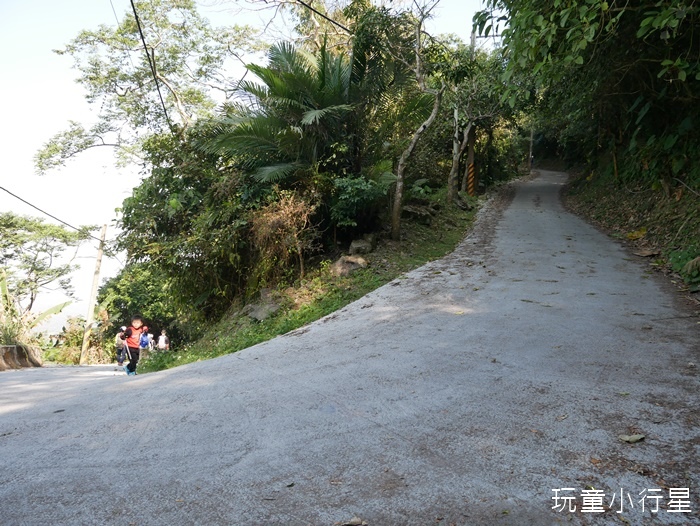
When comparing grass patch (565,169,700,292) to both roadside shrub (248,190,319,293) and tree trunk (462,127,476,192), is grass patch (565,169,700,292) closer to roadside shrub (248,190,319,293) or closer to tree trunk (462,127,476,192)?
tree trunk (462,127,476,192)

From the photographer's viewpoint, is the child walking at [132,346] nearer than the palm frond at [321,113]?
No

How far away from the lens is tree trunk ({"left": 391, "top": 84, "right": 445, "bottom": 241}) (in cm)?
977

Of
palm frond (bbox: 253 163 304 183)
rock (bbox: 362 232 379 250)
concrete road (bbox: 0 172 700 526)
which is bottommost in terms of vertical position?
concrete road (bbox: 0 172 700 526)

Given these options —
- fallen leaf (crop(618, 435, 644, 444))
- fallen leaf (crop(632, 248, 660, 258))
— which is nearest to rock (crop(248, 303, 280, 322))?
fallen leaf (crop(618, 435, 644, 444))

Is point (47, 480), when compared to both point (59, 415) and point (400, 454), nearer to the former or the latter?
point (59, 415)

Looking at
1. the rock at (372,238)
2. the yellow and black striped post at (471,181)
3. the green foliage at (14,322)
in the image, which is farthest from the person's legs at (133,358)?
the yellow and black striped post at (471,181)

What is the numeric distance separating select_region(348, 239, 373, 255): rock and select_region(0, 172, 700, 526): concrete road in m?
3.70

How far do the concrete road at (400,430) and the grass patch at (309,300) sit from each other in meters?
1.79

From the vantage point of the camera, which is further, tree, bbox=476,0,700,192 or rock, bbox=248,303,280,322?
rock, bbox=248,303,280,322

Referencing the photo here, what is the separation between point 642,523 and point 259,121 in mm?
9065

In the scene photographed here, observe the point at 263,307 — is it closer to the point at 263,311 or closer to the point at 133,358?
the point at 263,311

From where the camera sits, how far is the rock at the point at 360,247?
32.4 feet

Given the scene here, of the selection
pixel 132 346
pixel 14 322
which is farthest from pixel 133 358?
pixel 14 322

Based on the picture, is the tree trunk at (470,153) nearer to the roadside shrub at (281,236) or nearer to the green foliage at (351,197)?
the green foliage at (351,197)
